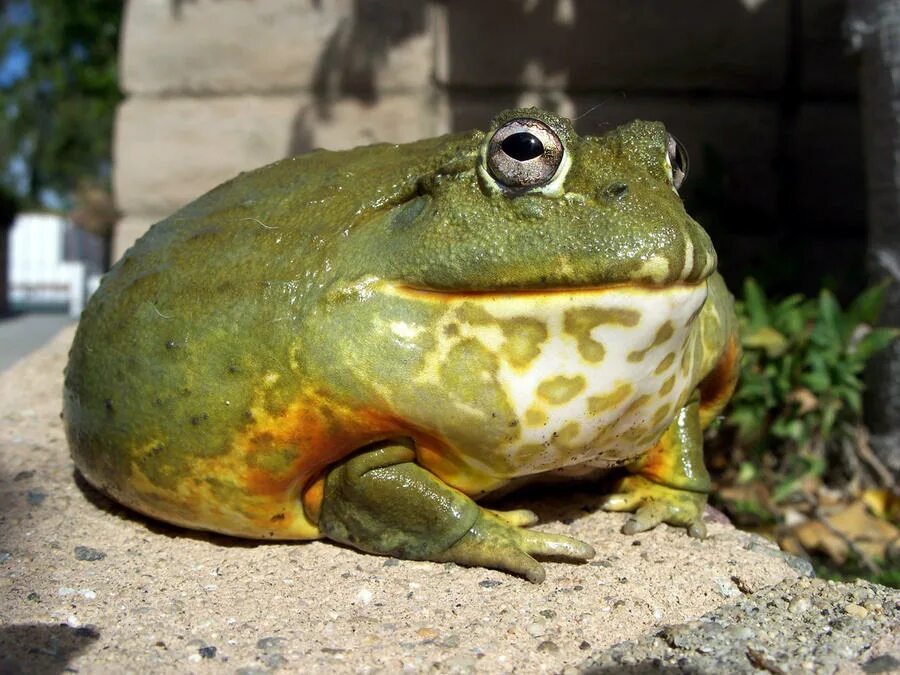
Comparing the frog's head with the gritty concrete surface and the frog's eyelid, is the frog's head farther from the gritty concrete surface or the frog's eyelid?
the gritty concrete surface

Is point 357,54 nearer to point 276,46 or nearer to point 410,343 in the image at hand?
point 276,46

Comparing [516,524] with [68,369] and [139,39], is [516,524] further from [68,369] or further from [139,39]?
[139,39]

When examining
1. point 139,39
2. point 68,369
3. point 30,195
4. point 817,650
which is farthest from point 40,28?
point 817,650

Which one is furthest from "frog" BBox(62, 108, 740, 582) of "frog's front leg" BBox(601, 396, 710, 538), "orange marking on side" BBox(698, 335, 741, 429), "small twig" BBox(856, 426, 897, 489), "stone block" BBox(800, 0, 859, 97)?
"stone block" BBox(800, 0, 859, 97)

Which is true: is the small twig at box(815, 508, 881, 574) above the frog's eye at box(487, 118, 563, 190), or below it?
below

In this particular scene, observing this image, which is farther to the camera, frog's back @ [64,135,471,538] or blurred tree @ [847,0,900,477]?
blurred tree @ [847,0,900,477]

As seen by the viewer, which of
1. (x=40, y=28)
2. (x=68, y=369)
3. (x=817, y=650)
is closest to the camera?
(x=817, y=650)
